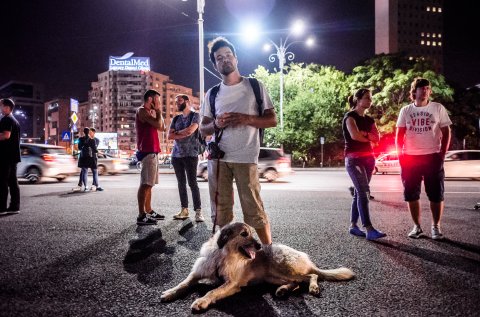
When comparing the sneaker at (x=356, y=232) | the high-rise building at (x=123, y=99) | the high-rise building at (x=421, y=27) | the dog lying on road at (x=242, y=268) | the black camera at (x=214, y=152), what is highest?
the high-rise building at (x=421, y=27)

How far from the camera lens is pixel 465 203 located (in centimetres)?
838

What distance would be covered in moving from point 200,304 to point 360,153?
3363 millimetres

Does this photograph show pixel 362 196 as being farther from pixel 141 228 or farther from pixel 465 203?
pixel 465 203

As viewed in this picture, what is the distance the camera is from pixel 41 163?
609 inches

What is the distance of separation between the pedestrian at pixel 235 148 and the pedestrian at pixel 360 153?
206 centimetres

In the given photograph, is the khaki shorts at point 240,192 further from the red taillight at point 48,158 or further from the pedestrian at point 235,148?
the red taillight at point 48,158

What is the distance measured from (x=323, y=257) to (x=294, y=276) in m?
1.09

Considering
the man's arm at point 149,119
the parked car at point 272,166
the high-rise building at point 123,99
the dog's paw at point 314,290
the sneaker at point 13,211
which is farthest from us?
the high-rise building at point 123,99

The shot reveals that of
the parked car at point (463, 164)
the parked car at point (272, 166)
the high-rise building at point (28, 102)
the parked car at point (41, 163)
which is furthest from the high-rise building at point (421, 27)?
the high-rise building at point (28, 102)

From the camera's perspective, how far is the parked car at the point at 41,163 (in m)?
15.4

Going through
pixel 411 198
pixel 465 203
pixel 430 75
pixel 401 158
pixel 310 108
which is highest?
pixel 430 75

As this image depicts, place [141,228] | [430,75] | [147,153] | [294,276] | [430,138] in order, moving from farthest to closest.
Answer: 1. [430,75]
2. [147,153]
3. [141,228]
4. [430,138]
5. [294,276]

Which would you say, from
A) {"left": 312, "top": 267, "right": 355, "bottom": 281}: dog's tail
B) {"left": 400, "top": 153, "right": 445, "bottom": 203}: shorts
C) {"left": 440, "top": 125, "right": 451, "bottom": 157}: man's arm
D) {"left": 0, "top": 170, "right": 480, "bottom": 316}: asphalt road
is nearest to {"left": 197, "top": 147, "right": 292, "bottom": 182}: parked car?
{"left": 0, "top": 170, "right": 480, "bottom": 316}: asphalt road

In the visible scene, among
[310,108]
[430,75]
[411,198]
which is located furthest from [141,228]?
[430,75]
